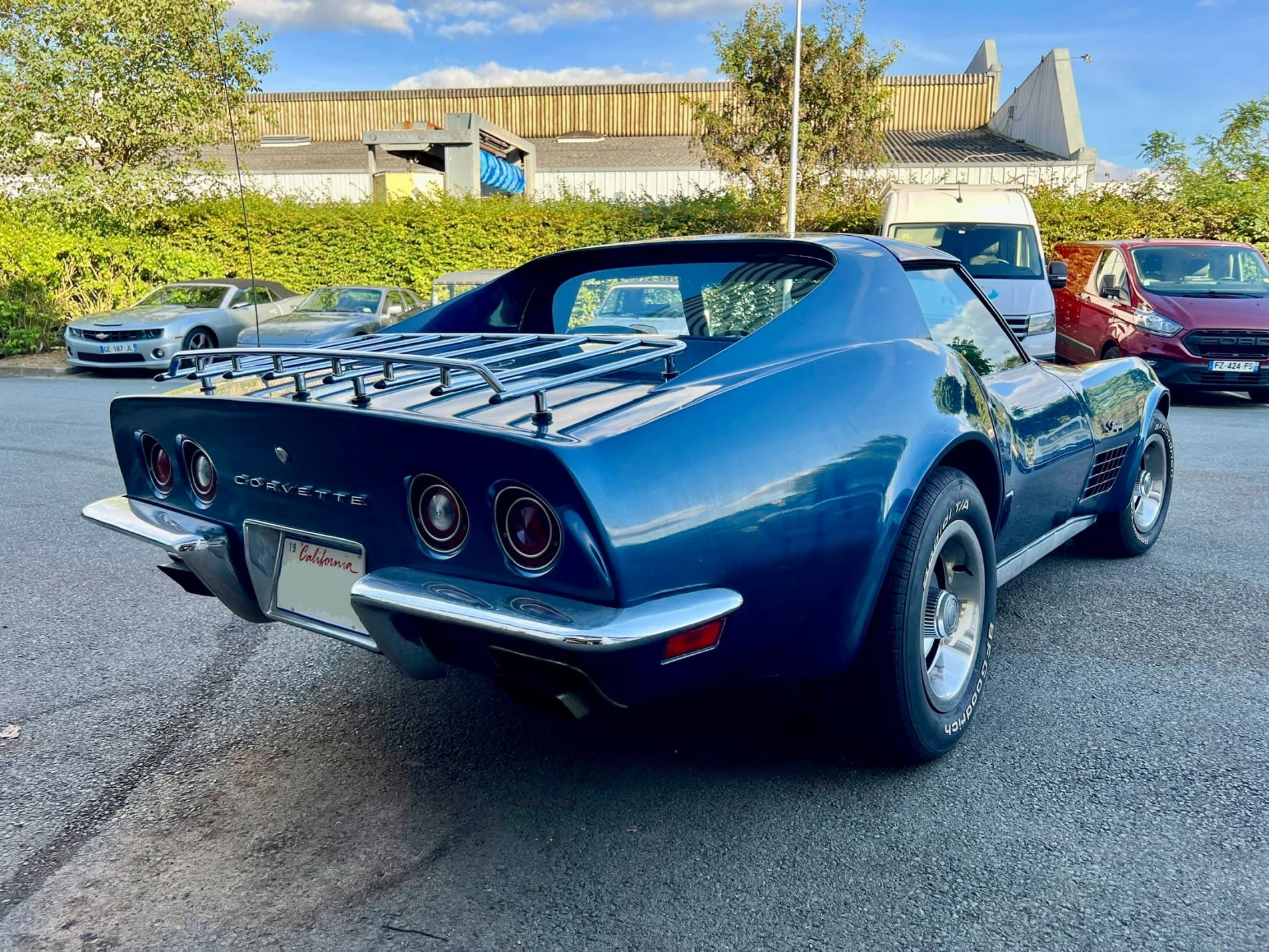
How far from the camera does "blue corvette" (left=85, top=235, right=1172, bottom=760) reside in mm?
2053

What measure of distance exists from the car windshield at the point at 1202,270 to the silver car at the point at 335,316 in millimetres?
8534

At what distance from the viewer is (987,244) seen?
11.2 m

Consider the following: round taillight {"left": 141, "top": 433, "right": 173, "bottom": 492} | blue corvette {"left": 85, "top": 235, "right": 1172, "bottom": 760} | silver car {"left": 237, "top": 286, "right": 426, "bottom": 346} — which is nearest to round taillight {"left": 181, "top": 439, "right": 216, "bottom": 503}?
blue corvette {"left": 85, "top": 235, "right": 1172, "bottom": 760}

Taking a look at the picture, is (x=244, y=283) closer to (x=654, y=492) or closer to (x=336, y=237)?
(x=336, y=237)

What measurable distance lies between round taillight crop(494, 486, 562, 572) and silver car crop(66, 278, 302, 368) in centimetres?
1150

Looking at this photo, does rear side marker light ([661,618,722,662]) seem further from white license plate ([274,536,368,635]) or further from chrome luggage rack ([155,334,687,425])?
white license plate ([274,536,368,635])

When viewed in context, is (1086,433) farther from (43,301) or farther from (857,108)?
(43,301)

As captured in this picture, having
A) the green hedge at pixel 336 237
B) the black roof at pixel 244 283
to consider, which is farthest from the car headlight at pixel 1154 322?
the black roof at pixel 244 283

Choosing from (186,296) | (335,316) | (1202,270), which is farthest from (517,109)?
(1202,270)

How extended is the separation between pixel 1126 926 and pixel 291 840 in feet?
5.85

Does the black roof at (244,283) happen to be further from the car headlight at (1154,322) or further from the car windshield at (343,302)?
the car headlight at (1154,322)

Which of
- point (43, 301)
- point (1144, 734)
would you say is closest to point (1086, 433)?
point (1144, 734)

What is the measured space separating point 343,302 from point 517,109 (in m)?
26.0

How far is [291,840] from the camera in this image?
2.39 m
